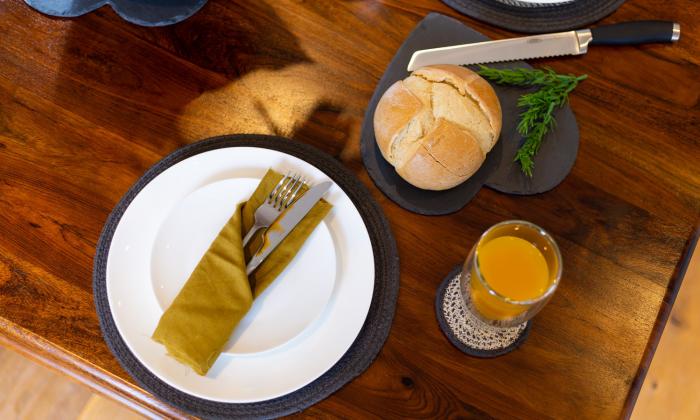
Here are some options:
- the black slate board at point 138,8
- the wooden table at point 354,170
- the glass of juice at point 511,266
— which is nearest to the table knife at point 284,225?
the wooden table at point 354,170

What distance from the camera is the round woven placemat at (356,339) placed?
771mm

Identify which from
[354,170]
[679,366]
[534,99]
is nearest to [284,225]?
[354,170]

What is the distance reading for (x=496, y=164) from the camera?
86cm

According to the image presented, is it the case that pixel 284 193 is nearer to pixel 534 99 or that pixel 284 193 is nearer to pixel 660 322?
pixel 534 99

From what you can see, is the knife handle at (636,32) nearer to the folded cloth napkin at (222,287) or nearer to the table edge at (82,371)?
the folded cloth napkin at (222,287)

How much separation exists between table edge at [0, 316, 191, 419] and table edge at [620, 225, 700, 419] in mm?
643

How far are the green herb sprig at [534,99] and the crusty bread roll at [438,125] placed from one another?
0.27 ft

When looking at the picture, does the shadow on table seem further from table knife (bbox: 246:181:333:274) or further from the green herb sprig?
the green herb sprig

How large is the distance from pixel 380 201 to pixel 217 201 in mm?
249

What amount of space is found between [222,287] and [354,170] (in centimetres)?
28

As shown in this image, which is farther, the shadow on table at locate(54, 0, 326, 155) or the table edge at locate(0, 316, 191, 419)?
the shadow on table at locate(54, 0, 326, 155)

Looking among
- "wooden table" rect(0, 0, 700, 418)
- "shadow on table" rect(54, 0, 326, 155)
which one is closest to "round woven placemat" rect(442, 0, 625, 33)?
"wooden table" rect(0, 0, 700, 418)

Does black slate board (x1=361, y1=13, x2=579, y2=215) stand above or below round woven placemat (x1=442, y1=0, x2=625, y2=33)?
below

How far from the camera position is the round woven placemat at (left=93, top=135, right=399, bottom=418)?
2.53 feet
